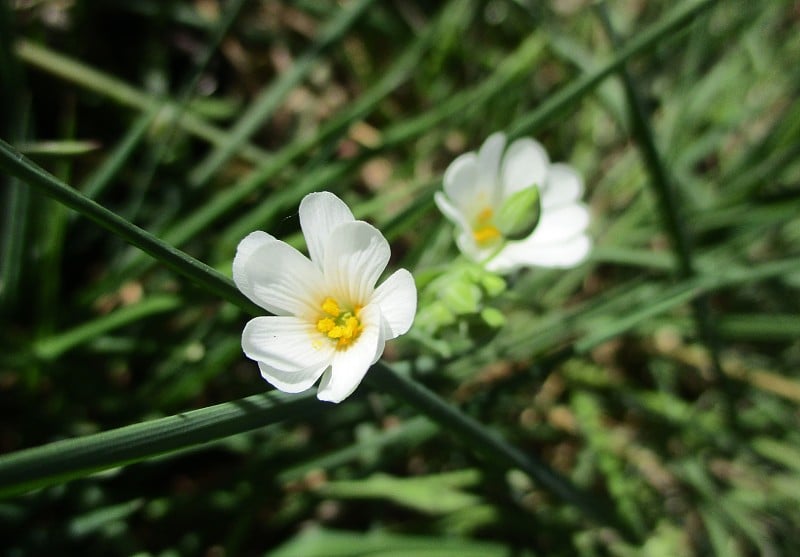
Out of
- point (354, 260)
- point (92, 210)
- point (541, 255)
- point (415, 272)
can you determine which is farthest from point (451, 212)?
point (92, 210)

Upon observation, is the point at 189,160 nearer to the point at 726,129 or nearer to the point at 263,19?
the point at 263,19

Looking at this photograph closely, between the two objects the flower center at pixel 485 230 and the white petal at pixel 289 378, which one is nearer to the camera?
the white petal at pixel 289 378

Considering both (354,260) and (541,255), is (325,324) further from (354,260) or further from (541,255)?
(541,255)

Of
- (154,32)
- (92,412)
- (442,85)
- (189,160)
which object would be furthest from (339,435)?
(154,32)

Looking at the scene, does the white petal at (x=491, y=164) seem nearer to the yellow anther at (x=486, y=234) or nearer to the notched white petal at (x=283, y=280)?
the yellow anther at (x=486, y=234)

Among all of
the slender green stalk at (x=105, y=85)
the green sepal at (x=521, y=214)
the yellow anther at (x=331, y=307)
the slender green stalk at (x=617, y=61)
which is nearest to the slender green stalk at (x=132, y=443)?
the yellow anther at (x=331, y=307)

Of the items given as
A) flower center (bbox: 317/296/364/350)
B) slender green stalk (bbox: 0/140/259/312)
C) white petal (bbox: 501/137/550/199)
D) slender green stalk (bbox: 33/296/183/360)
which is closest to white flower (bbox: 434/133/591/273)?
white petal (bbox: 501/137/550/199)
